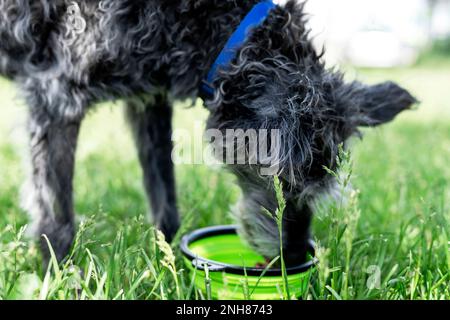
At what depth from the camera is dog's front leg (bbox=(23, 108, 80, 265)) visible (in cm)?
243

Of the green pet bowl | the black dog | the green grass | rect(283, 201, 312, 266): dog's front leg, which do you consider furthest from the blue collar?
the green pet bowl

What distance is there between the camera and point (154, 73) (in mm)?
2547

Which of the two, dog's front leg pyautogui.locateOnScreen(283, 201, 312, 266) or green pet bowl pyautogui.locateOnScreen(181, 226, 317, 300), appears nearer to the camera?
green pet bowl pyautogui.locateOnScreen(181, 226, 317, 300)

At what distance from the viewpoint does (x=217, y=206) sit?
3320 millimetres

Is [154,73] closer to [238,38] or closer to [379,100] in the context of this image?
[238,38]

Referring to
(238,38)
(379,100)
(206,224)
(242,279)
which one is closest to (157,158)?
(206,224)

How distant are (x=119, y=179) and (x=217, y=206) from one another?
97 cm

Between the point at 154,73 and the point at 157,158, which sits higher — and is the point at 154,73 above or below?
above

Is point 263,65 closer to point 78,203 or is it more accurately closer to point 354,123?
point 354,123

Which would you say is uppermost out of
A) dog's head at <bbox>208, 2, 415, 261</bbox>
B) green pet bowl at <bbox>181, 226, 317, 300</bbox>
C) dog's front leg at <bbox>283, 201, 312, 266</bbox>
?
dog's head at <bbox>208, 2, 415, 261</bbox>

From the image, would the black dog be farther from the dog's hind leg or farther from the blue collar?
the dog's hind leg

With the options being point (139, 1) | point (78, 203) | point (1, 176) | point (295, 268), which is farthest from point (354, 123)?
point (1, 176)

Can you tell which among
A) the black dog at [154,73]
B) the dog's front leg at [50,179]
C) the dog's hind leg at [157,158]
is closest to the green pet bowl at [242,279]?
the black dog at [154,73]

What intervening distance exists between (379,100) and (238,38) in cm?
77
